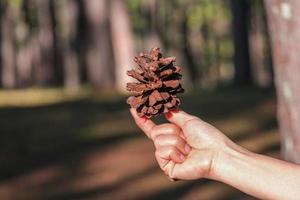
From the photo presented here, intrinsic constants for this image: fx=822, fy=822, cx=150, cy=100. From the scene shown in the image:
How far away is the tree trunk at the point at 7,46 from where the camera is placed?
169 ft

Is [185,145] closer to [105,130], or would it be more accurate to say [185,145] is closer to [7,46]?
[105,130]

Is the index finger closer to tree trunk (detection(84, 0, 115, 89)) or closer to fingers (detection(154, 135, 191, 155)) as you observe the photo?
fingers (detection(154, 135, 191, 155))

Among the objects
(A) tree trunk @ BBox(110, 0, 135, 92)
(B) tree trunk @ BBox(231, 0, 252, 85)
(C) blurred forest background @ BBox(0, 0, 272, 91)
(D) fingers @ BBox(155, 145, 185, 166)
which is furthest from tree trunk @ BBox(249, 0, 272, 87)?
(D) fingers @ BBox(155, 145, 185, 166)

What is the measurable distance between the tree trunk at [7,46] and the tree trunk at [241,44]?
2816cm

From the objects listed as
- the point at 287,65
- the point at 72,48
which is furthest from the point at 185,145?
the point at 72,48

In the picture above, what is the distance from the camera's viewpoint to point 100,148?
12.9m

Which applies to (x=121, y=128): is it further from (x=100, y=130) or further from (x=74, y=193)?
(x=74, y=193)

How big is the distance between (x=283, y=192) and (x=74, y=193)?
735 centimetres

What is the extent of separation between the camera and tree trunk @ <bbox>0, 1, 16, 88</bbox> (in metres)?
51.4

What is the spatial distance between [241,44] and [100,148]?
1309 centimetres

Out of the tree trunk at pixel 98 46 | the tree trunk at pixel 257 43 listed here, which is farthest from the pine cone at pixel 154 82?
the tree trunk at pixel 257 43

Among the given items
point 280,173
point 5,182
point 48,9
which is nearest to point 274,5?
point 280,173

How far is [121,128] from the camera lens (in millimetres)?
14703

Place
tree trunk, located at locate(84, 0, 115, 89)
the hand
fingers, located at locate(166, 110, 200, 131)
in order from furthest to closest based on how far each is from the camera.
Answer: tree trunk, located at locate(84, 0, 115, 89) < fingers, located at locate(166, 110, 200, 131) < the hand
